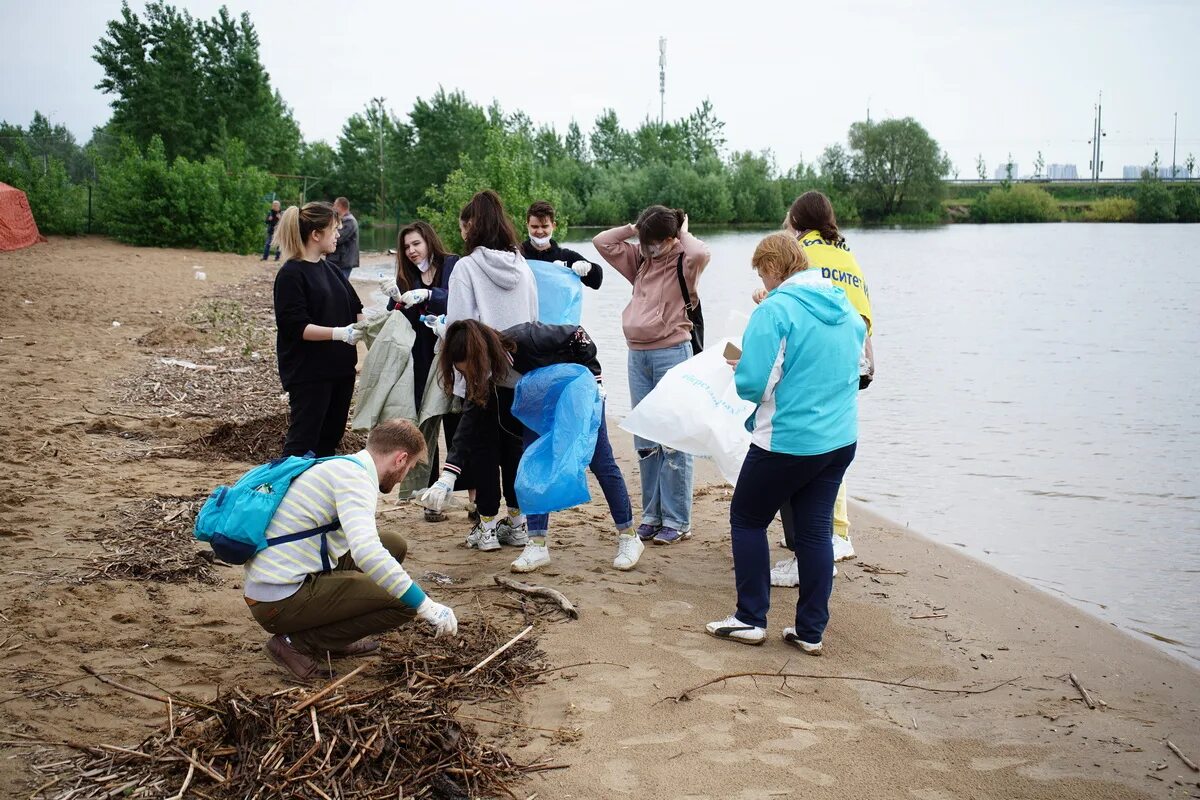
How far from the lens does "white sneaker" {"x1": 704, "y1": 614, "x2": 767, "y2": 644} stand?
4457 millimetres

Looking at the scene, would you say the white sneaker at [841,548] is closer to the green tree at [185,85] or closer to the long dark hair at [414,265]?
the long dark hair at [414,265]

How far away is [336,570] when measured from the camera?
13.1ft

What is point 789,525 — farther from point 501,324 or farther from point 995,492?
point 995,492

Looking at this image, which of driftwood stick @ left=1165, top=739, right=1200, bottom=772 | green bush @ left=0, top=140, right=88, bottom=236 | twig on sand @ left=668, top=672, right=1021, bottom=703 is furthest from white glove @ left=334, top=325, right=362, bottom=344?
green bush @ left=0, top=140, right=88, bottom=236

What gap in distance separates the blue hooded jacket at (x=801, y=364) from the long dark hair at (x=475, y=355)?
139 cm

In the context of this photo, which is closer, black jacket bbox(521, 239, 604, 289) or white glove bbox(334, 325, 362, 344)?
white glove bbox(334, 325, 362, 344)

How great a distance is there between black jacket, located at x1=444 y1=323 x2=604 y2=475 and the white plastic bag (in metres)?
0.39

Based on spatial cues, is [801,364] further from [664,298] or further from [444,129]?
[444,129]

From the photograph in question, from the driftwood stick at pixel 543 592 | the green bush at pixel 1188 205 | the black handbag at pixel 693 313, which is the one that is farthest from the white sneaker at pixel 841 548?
the green bush at pixel 1188 205

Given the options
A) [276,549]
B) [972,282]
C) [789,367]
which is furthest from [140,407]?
[972,282]

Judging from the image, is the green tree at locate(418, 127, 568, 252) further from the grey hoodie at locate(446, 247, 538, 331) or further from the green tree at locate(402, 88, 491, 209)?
the green tree at locate(402, 88, 491, 209)

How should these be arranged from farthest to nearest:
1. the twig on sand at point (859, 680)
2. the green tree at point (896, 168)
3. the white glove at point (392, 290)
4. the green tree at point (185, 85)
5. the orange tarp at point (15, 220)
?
the green tree at point (896, 168) → the green tree at point (185, 85) → the orange tarp at point (15, 220) → the white glove at point (392, 290) → the twig on sand at point (859, 680)

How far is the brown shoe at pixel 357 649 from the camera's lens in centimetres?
418

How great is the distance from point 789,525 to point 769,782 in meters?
2.09
